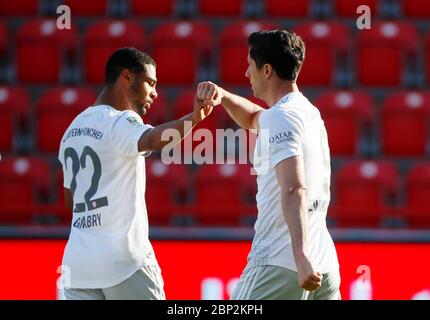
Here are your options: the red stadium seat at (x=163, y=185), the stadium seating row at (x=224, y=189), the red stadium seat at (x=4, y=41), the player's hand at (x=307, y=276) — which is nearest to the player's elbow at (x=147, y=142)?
the player's hand at (x=307, y=276)

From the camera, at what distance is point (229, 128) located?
29.7 feet

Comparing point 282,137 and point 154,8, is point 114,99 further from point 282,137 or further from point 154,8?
point 154,8

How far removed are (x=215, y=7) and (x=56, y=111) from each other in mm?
1998

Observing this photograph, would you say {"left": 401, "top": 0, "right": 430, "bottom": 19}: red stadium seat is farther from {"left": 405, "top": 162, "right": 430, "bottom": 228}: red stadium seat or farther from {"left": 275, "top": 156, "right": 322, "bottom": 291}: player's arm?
{"left": 275, "top": 156, "right": 322, "bottom": 291}: player's arm

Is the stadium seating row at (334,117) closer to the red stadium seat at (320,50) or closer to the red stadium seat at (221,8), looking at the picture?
the red stadium seat at (320,50)

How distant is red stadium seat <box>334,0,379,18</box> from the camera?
9.99 meters

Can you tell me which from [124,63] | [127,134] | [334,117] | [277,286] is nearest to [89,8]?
[334,117]

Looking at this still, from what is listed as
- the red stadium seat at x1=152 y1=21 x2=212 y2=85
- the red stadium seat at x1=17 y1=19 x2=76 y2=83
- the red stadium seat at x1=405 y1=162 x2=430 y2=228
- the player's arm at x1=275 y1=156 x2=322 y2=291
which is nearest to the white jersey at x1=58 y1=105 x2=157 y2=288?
the player's arm at x1=275 y1=156 x2=322 y2=291

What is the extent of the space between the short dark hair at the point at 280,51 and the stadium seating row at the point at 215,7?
558 cm

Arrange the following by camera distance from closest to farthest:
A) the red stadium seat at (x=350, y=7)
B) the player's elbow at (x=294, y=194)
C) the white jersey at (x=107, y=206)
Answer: the player's elbow at (x=294, y=194) < the white jersey at (x=107, y=206) < the red stadium seat at (x=350, y=7)

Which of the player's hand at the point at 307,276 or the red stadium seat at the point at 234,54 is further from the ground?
the red stadium seat at the point at 234,54

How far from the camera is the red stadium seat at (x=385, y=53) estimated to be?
9.43 meters

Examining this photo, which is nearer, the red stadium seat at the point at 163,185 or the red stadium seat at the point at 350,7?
the red stadium seat at the point at 163,185

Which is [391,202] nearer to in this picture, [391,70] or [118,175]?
[391,70]
